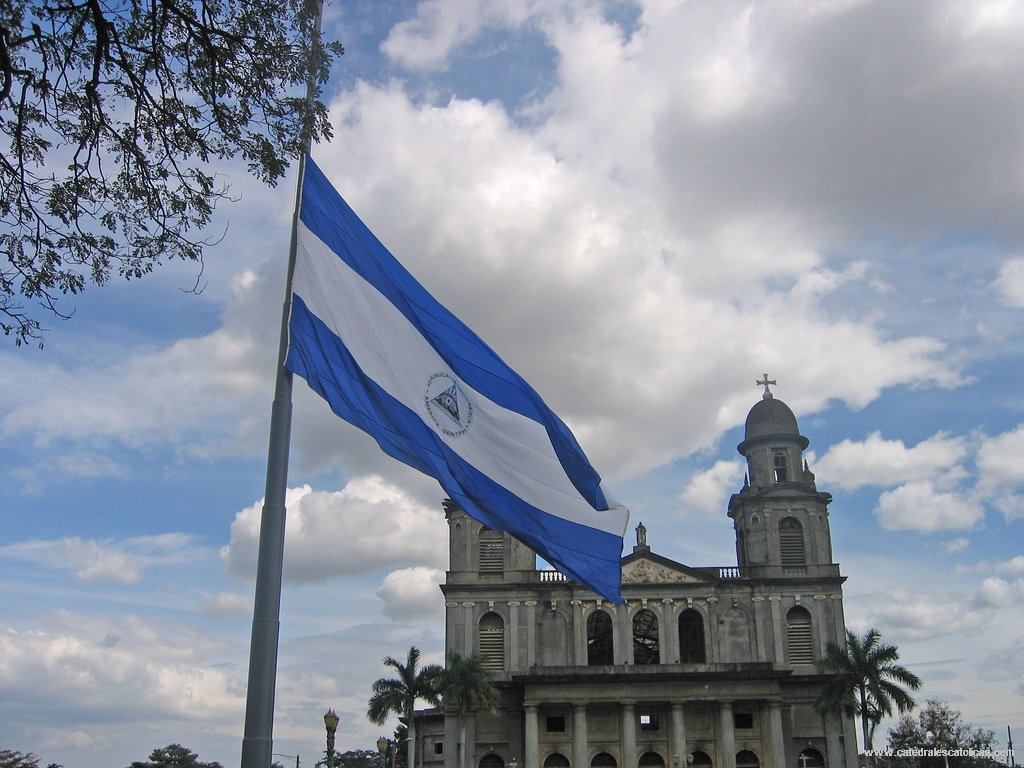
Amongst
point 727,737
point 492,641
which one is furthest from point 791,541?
point 492,641

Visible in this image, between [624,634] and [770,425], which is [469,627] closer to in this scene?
[624,634]

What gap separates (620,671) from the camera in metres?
54.7

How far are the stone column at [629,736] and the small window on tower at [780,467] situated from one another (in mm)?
17102

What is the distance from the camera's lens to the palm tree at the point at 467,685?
52.1 m

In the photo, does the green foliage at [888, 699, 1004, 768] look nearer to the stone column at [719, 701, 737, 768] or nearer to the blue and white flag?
the stone column at [719, 701, 737, 768]

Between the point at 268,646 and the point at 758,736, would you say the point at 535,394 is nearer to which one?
the point at 268,646

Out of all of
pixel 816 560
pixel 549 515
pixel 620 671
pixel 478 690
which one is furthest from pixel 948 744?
pixel 549 515

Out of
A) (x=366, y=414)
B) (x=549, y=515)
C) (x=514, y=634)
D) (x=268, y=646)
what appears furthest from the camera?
(x=514, y=634)

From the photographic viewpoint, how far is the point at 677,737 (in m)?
53.6

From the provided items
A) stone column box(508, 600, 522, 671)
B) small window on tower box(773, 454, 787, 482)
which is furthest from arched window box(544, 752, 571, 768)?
small window on tower box(773, 454, 787, 482)

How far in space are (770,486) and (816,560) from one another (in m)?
4.96

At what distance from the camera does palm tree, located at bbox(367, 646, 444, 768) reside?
50969 millimetres

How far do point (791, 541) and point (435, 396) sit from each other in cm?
5211

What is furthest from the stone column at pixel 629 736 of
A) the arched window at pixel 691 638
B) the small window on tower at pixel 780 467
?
the small window on tower at pixel 780 467
